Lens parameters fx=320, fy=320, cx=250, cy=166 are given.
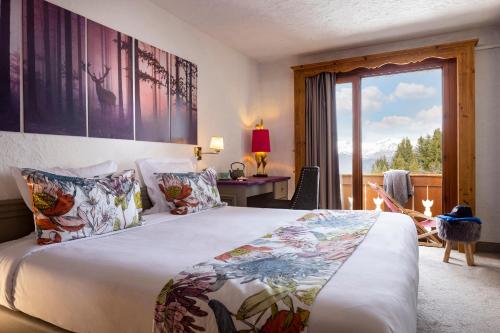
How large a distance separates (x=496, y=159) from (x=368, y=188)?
58.5 inches

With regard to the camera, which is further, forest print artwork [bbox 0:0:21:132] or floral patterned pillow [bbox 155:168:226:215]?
Answer: floral patterned pillow [bbox 155:168:226:215]

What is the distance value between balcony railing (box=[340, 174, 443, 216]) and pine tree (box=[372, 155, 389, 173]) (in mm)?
71

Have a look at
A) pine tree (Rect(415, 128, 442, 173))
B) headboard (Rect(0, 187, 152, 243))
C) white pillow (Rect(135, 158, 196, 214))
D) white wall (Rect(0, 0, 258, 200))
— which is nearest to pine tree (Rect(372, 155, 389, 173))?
pine tree (Rect(415, 128, 442, 173))

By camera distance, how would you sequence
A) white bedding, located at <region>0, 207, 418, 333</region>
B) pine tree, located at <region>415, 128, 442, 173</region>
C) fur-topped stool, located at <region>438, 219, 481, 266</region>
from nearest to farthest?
1. white bedding, located at <region>0, 207, 418, 333</region>
2. fur-topped stool, located at <region>438, 219, 481, 266</region>
3. pine tree, located at <region>415, 128, 442, 173</region>

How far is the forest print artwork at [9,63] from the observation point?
74.9 inches

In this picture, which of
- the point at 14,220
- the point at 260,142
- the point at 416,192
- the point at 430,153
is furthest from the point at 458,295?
the point at 14,220

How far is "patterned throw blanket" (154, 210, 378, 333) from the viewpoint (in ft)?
3.04

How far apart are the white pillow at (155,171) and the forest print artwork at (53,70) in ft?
1.88

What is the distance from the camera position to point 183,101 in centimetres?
337

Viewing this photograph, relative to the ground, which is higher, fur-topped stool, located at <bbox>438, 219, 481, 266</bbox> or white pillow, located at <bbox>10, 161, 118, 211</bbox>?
white pillow, located at <bbox>10, 161, 118, 211</bbox>

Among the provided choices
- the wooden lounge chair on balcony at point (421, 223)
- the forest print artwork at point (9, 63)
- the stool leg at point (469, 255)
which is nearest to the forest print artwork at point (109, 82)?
the forest print artwork at point (9, 63)

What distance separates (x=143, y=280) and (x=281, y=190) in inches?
126

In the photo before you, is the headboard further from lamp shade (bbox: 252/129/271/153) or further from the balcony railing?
the balcony railing

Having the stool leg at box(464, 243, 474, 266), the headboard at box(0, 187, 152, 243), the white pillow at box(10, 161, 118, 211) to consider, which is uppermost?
the white pillow at box(10, 161, 118, 211)
